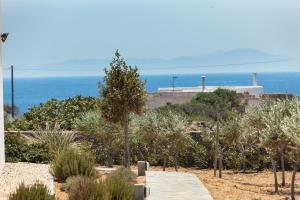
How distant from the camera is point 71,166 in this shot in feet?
61.5

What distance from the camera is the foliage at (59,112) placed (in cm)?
3300

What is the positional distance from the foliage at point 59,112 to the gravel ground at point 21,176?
10370 millimetres

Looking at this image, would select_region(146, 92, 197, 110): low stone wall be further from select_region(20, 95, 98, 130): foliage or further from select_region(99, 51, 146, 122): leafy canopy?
select_region(99, 51, 146, 122): leafy canopy

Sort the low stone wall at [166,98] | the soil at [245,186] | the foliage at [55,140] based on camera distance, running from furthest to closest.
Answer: the low stone wall at [166,98] < the foliage at [55,140] < the soil at [245,186]

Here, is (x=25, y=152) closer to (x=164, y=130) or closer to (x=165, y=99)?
(x=164, y=130)

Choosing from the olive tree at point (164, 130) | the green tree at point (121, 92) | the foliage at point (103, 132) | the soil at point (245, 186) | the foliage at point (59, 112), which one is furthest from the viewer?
A: the foliage at point (59, 112)

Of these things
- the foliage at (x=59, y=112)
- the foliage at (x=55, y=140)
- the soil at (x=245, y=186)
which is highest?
the foliage at (x=59, y=112)

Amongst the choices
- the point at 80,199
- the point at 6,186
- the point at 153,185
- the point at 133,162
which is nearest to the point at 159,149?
the point at 133,162

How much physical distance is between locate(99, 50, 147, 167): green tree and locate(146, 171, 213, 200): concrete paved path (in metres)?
2.68

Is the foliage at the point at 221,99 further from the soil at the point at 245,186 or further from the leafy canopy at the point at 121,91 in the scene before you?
the leafy canopy at the point at 121,91

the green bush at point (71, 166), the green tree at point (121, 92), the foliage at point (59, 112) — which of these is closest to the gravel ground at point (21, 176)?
the green bush at point (71, 166)

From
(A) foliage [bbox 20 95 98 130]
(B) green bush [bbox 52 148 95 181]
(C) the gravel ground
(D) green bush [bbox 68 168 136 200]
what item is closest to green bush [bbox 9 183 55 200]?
(D) green bush [bbox 68 168 136 200]

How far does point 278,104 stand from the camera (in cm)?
2372

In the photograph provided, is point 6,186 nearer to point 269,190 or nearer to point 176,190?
point 176,190
